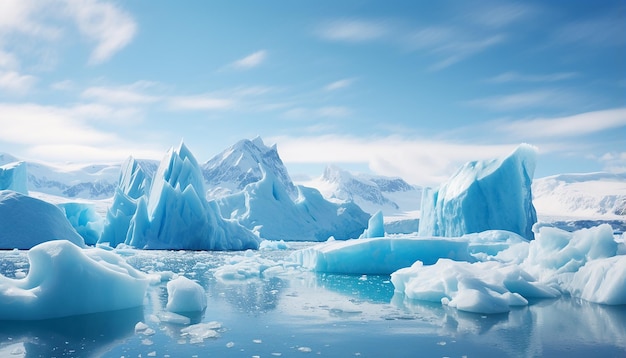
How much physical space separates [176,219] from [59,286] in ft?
59.6

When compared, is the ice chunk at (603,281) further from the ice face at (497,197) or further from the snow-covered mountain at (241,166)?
the snow-covered mountain at (241,166)

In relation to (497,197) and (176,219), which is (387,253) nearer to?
(497,197)

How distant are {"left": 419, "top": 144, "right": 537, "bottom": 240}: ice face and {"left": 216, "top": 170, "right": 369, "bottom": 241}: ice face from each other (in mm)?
15741

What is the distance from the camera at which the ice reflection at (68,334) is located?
17.2 ft

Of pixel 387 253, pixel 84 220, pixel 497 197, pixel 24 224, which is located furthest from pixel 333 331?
pixel 84 220

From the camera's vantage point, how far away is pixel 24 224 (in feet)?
66.8

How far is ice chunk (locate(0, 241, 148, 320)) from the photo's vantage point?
6926 mm

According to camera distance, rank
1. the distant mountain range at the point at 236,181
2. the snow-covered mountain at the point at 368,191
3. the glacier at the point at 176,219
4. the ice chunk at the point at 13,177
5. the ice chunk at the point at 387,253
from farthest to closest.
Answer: the snow-covered mountain at the point at 368,191
the distant mountain range at the point at 236,181
the ice chunk at the point at 13,177
the glacier at the point at 176,219
the ice chunk at the point at 387,253

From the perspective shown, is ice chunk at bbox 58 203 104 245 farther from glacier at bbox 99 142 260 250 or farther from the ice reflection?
the ice reflection

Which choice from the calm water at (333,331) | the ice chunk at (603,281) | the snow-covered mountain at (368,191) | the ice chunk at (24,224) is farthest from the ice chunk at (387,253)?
the snow-covered mountain at (368,191)

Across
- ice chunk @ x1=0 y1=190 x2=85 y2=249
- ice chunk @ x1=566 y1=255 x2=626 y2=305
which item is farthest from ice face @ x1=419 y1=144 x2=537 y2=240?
ice chunk @ x1=0 y1=190 x2=85 y2=249

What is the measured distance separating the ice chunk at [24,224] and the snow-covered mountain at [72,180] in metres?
68.2

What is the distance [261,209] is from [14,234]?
1902 centimetres

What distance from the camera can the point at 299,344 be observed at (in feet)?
18.5
